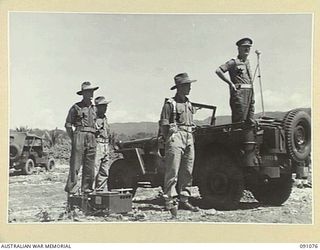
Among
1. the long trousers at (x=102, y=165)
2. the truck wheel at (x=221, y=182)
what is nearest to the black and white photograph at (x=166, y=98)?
the truck wheel at (x=221, y=182)

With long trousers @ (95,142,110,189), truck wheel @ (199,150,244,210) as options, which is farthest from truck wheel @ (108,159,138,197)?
truck wheel @ (199,150,244,210)

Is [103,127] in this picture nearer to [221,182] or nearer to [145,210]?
[145,210]

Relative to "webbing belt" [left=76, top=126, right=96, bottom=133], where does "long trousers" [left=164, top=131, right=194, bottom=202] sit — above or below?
below

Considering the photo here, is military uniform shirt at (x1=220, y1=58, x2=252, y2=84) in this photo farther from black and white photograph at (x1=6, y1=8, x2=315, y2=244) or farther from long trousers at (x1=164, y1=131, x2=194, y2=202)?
long trousers at (x1=164, y1=131, x2=194, y2=202)

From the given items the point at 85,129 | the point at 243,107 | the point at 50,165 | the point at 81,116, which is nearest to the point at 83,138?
the point at 85,129

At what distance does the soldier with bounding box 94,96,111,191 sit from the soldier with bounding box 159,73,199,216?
17.3 inches

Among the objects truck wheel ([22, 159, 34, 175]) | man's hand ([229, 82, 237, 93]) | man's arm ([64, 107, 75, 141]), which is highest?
man's hand ([229, 82, 237, 93])

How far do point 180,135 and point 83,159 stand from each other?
Result: 78 cm

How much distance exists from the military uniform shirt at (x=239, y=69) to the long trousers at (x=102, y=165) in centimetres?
110

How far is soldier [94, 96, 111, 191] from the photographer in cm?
529

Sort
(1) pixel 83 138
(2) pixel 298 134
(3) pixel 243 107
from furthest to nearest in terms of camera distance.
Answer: (1) pixel 83 138
(3) pixel 243 107
(2) pixel 298 134

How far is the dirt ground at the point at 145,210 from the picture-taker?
5.16m

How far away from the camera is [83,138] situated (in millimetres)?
5332

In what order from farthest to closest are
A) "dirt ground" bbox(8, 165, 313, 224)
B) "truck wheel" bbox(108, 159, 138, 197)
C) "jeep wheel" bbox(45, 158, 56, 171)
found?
1. "truck wheel" bbox(108, 159, 138, 197)
2. "jeep wheel" bbox(45, 158, 56, 171)
3. "dirt ground" bbox(8, 165, 313, 224)
